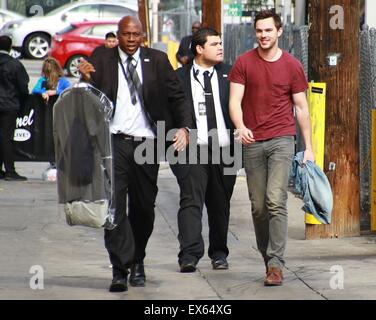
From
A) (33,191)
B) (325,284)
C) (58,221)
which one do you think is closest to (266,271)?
(325,284)

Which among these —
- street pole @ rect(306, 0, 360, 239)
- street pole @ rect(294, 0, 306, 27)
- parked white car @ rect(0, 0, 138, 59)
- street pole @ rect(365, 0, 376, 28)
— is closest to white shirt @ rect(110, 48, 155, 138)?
street pole @ rect(306, 0, 360, 239)

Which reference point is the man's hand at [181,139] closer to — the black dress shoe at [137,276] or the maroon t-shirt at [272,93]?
the maroon t-shirt at [272,93]

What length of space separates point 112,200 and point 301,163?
1525 mm

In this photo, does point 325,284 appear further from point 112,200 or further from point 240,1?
point 240,1

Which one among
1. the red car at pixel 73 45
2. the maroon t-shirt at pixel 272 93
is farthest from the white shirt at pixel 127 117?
the red car at pixel 73 45

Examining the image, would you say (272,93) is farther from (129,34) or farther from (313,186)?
(129,34)

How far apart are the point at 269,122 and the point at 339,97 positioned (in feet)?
8.67

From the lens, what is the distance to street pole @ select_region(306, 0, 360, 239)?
11.3 m

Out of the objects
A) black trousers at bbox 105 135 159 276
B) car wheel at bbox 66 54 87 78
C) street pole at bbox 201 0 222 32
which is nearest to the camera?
black trousers at bbox 105 135 159 276

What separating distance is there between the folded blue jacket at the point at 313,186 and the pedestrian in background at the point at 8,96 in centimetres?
755

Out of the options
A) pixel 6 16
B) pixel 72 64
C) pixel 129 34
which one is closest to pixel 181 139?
pixel 129 34

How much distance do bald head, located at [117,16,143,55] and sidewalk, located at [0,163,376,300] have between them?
1750mm

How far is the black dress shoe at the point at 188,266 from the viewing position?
31.0 feet

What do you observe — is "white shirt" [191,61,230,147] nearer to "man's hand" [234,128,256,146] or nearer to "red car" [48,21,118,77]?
"man's hand" [234,128,256,146]
